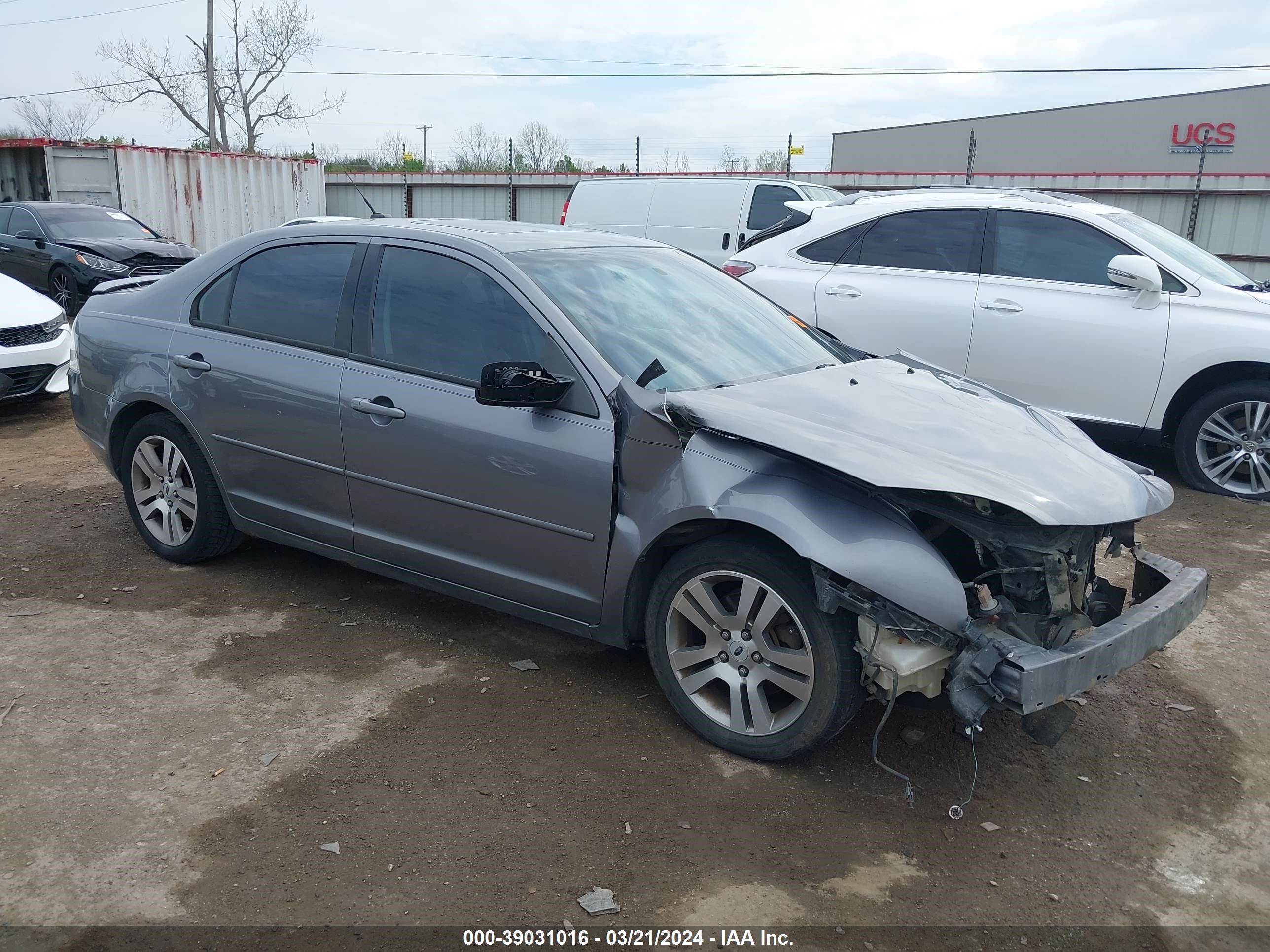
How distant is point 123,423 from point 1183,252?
6.58 m

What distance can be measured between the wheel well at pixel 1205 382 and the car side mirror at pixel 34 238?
41.6ft

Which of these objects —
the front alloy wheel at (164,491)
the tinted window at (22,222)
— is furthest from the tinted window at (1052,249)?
the tinted window at (22,222)

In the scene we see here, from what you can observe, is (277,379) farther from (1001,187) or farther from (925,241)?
(1001,187)

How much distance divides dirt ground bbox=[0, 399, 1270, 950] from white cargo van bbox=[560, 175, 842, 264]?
8.10 meters

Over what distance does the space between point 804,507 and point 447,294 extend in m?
1.71

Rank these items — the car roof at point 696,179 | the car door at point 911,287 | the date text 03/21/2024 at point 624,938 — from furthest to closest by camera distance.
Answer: the car roof at point 696,179 → the car door at point 911,287 → the date text 03/21/2024 at point 624,938

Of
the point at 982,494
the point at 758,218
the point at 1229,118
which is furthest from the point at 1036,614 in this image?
the point at 1229,118

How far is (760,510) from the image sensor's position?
3.06m

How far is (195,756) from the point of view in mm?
3260

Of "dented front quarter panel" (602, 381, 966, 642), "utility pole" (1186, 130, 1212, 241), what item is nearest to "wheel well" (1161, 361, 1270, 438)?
"dented front quarter panel" (602, 381, 966, 642)

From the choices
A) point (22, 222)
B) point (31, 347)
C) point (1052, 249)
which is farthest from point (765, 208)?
point (22, 222)

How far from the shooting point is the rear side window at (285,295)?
4.16 meters

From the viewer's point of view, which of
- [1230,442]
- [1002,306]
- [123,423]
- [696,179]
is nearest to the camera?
[123,423]

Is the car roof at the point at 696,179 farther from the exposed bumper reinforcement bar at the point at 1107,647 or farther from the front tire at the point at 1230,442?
the exposed bumper reinforcement bar at the point at 1107,647
